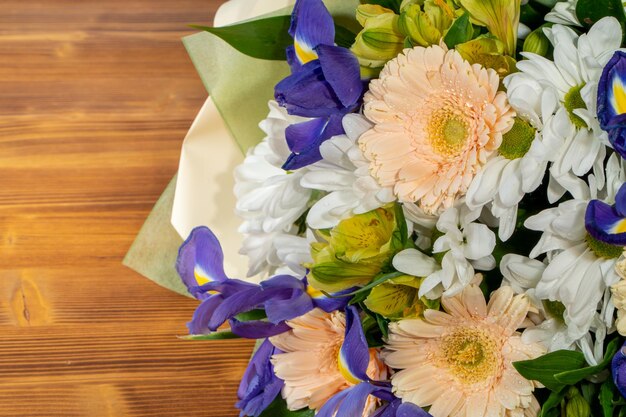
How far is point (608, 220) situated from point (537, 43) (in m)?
0.11

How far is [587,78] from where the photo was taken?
421 millimetres

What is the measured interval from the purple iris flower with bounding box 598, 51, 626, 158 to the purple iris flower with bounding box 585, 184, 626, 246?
2 centimetres

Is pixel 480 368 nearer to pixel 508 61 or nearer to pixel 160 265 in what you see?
pixel 508 61

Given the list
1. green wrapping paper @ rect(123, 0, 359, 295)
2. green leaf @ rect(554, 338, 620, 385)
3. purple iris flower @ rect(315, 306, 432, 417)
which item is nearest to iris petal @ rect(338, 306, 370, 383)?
purple iris flower @ rect(315, 306, 432, 417)

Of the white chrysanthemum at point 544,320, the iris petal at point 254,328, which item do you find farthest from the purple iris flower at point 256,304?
the white chrysanthemum at point 544,320

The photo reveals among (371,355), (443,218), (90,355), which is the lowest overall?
(90,355)

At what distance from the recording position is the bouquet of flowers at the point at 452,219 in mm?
420

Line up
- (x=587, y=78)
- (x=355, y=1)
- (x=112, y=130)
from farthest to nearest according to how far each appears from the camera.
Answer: (x=112, y=130) < (x=355, y=1) < (x=587, y=78)

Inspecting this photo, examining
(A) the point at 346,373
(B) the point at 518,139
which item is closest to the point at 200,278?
(A) the point at 346,373

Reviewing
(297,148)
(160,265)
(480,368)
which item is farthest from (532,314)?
(160,265)

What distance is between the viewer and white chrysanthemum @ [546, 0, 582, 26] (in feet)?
1.49

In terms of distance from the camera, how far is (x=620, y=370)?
16.5 inches

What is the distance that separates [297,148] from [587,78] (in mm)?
162

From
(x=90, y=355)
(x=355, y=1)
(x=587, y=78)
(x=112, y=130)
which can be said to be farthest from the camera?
(x=112, y=130)
